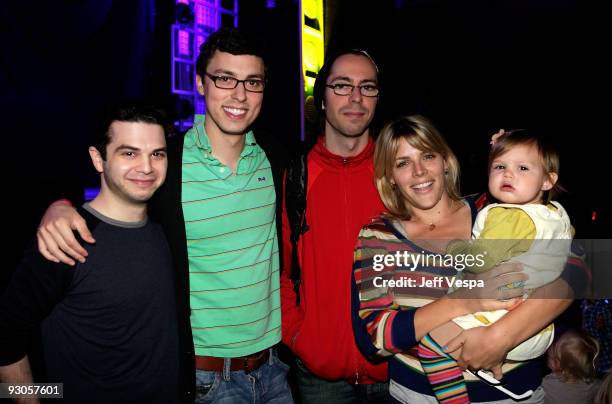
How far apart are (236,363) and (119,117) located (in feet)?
4.34

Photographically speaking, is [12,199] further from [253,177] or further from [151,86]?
[253,177]

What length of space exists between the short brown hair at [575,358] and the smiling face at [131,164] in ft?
10.6

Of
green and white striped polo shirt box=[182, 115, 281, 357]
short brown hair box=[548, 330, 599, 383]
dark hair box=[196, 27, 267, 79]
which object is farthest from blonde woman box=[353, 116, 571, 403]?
short brown hair box=[548, 330, 599, 383]

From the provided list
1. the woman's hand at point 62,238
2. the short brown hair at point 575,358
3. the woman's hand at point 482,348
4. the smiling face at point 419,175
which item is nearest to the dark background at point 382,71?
the smiling face at point 419,175

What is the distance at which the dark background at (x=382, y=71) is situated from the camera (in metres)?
4.80

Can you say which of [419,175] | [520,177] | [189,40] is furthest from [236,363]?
[189,40]

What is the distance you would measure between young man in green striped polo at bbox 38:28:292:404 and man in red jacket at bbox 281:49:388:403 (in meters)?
0.13

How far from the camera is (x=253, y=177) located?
7.46 ft

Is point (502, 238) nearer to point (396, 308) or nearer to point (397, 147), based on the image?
point (396, 308)

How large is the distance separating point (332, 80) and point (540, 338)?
5.54ft

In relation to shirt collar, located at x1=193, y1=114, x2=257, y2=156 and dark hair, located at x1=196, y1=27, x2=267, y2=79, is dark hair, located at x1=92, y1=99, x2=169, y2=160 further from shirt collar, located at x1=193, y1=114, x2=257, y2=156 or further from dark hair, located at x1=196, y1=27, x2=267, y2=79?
dark hair, located at x1=196, y1=27, x2=267, y2=79

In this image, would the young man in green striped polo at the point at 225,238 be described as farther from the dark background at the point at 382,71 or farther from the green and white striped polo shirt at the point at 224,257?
the dark background at the point at 382,71

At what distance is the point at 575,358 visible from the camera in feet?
10.6

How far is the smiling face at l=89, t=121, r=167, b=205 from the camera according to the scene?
1.93 m
